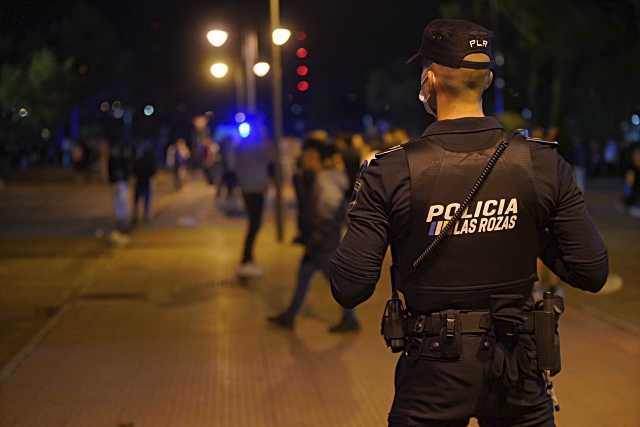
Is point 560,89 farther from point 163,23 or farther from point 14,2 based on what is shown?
point 14,2

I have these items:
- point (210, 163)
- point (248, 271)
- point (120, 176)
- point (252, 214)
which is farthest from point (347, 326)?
point (210, 163)

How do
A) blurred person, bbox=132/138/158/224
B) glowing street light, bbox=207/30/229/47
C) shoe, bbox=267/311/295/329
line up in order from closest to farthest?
shoe, bbox=267/311/295/329 → glowing street light, bbox=207/30/229/47 → blurred person, bbox=132/138/158/224

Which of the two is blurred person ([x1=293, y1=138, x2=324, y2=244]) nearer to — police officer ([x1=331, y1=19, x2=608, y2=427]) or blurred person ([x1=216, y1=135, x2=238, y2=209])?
police officer ([x1=331, y1=19, x2=608, y2=427])

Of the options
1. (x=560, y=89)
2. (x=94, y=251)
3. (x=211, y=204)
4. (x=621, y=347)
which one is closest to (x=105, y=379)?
(x=621, y=347)

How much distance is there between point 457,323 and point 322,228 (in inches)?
233

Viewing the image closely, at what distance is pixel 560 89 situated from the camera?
34469mm

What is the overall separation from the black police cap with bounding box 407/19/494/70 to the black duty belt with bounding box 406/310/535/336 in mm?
753

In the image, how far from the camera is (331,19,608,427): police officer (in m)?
2.93

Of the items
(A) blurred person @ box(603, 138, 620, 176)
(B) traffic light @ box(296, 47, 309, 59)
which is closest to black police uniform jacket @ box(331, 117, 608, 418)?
(B) traffic light @ box(296, 47, 309, 59)

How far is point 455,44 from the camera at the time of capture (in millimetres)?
3039

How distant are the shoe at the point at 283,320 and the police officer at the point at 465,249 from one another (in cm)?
594

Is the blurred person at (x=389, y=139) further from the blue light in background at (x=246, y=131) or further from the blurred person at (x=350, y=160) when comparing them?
the blue light in background at (x=246, y=131)

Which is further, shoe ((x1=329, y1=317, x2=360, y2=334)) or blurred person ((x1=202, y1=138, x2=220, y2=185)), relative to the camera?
blurred person ((x1=202, y1=138, x2=220, y2=185))

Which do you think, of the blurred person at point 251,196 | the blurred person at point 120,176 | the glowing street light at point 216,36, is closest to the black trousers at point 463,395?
the blurred person at point 251,196
